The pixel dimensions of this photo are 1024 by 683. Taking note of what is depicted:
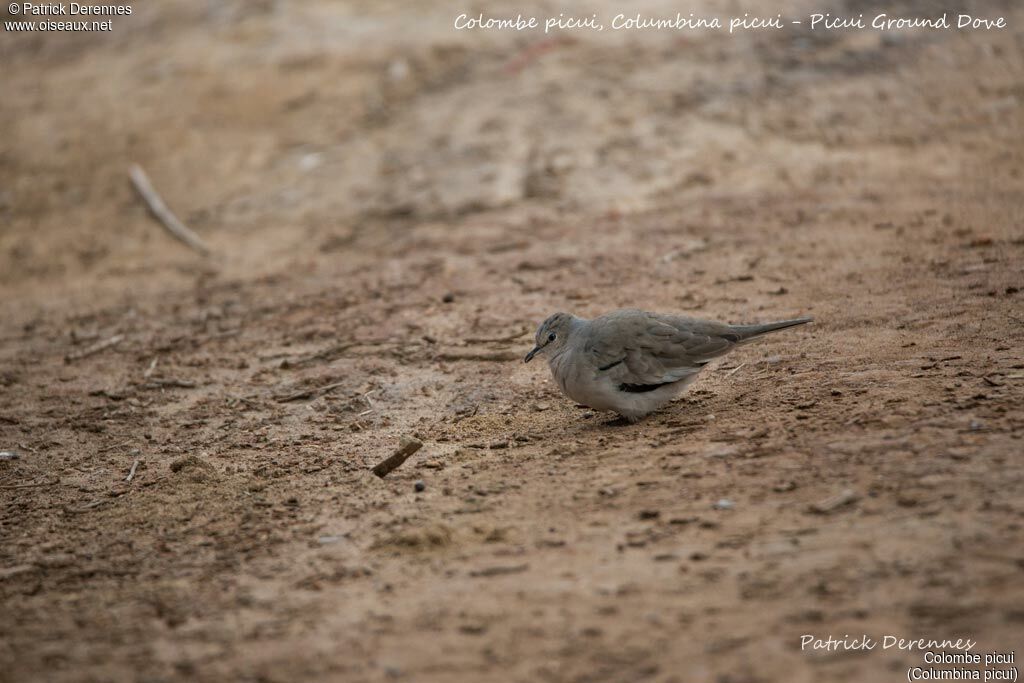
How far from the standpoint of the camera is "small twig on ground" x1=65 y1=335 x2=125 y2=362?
764cm

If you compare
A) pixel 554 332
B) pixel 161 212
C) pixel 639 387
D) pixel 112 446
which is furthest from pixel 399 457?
pixel 161 212

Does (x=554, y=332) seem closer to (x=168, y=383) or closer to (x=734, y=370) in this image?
(x=734, y=370)

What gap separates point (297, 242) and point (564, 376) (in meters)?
4.81

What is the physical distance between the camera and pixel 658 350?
5.41 m

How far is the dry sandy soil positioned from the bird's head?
42cm

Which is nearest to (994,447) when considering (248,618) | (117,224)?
(248,618)

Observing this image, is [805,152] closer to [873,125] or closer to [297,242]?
[873,125]

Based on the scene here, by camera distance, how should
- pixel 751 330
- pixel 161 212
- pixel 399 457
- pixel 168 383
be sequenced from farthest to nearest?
pixel 161 212 → pixel 168 383 → pixel 751 330 → pixel 399 457

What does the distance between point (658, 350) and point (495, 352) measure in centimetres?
159

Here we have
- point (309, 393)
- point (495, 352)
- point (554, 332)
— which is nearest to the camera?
point (554, 332)
